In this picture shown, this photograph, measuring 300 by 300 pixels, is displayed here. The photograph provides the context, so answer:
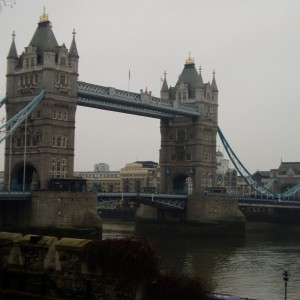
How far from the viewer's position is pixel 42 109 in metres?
72.2

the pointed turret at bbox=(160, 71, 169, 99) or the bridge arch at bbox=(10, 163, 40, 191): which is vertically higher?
the pointed turret at bbox=(160, 71, 169, 99)

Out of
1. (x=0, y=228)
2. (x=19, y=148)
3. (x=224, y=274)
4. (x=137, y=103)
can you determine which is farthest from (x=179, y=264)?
(x=137, y=103)

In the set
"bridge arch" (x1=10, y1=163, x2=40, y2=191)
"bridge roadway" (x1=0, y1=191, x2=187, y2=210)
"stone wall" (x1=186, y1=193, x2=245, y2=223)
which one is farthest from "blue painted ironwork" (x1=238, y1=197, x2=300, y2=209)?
"bridge arch" (x1=10, y1=163, x2=40, y2=191)

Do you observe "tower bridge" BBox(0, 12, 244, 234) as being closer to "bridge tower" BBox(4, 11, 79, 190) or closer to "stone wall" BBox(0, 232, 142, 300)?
"bridge tower" BBox(4, 11, 79, 190)

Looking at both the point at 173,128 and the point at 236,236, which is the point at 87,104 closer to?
the point at 173,128

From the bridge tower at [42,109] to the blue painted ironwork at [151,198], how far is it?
6.74 m

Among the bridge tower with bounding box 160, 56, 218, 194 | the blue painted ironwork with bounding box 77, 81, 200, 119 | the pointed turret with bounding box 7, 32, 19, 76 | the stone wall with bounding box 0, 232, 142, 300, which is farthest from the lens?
the bridge tower with bounding box 160, 56, 218, 194

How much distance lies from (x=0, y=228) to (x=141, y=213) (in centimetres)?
3315

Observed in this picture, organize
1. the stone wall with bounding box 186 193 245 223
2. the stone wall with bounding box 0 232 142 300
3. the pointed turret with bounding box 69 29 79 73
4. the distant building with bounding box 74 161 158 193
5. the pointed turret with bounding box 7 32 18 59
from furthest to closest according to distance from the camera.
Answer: the distant building with bounding box 74 161 158 193, the stone wall with bounding box 186 193 245 223, the pointed turret with bounding box 7 32 18 59, the pointed turret with bounding box 69 29 79 73, the stone wall with bounding box 0 232 142 300

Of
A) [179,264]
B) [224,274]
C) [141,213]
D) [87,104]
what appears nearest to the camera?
[224,274]

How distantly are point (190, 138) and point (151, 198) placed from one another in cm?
1668

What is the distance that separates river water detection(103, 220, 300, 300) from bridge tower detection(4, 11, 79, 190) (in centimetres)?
1600

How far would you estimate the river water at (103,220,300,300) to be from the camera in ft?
139

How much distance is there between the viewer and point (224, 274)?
48.9 metres
